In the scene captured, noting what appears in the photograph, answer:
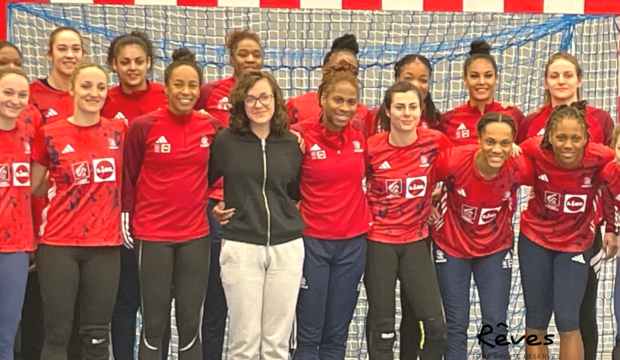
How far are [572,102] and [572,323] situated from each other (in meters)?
0.98

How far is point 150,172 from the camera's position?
3.67m

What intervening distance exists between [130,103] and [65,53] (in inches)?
13.6

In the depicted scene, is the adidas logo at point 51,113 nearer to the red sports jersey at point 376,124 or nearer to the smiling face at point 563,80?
the red sports jersey at point 376,124

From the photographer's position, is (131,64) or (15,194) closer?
(15,194)

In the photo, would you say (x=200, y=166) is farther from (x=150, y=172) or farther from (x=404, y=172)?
(x=404, y=172)

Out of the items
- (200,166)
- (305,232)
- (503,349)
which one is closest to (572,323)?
(503,349)

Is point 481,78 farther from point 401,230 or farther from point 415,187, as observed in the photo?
point 401,230

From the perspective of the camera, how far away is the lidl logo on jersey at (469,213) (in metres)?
3.92

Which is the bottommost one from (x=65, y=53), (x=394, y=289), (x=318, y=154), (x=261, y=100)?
(x=394, y=289)

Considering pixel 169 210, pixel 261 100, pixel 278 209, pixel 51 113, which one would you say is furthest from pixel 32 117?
pixel 278 209

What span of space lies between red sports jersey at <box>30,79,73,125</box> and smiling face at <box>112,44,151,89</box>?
0.84 ft

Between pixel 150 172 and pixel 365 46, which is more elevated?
pixel 365 46

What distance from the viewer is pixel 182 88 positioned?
144 inches

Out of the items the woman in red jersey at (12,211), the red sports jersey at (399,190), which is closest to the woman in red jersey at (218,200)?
the red sports jersey at (399,190)
